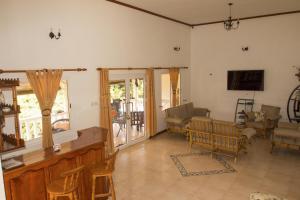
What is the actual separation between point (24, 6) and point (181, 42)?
19.9 feet

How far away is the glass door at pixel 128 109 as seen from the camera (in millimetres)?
6641

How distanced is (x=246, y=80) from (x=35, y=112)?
7.11 m

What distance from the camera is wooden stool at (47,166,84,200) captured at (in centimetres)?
308

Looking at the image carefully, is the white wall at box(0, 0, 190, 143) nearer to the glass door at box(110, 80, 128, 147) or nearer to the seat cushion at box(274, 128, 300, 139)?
the glass door at box(110, 80, 128, 147)

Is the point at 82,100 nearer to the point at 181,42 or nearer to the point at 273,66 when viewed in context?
the point at 181,42

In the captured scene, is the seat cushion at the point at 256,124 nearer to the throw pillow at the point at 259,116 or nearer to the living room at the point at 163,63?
the throw pillow at the point at 259,116

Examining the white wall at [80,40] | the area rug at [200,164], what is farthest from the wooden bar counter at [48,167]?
the area rug at [200,164]

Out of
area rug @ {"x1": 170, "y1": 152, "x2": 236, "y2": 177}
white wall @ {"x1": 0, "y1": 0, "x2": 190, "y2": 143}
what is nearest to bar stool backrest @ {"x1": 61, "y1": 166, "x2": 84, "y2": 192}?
white wall @ {"x1": 0, "y1": 0, "x2": 190, "y2": 143}

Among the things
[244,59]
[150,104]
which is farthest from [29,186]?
[244,59]

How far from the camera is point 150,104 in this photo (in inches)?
297

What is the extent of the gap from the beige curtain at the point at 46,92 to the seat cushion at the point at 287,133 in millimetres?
5320

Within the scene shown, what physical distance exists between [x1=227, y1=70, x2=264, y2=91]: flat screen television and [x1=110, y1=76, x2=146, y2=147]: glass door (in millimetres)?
3694

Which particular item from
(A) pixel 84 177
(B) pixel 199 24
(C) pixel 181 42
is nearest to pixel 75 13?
(A) pixel 84 177

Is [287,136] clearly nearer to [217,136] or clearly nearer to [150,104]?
[217,136]
